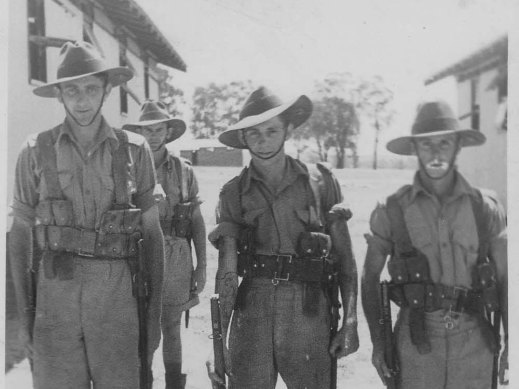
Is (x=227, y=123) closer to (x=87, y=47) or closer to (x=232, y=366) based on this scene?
(x=87, y=47)

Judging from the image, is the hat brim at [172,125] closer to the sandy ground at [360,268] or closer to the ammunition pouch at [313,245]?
the sandy ground at [360,268]

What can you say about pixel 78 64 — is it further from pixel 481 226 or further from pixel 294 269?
pixel 481 226

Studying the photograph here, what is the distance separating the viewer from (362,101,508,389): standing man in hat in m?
2.24

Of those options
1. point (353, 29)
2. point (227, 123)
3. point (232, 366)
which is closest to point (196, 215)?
point (227, 123)

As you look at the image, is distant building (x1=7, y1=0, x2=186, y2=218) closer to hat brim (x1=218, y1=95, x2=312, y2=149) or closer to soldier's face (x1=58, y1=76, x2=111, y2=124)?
soldier's face (x1=58, y1=76, x2=111, y2=124)

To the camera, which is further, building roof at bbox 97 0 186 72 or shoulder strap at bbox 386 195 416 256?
building roof at bbox 97 0 186 72

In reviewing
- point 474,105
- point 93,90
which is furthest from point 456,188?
point 93,90

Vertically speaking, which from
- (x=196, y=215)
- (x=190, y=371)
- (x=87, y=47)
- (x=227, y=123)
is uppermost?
(x=87, y=47)

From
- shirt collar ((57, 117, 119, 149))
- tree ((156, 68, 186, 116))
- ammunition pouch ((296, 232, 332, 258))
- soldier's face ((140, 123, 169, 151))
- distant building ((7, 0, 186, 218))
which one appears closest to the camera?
ammunition pouch ((296, 232, 332, 258))

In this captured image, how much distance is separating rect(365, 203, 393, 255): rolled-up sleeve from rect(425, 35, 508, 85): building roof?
82 cm

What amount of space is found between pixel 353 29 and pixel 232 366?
5.65 feet

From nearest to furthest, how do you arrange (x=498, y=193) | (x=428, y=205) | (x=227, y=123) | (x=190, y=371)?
(x=428, y=205)
(x=498, y=193)
(x=227, y=123)
(x=190, y=371)

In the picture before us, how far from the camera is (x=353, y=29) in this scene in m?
2.81

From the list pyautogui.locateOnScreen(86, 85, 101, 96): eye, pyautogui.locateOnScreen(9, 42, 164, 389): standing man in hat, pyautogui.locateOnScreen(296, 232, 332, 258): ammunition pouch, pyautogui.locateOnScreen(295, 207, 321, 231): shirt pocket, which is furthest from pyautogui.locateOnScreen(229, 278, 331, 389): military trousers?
pyautogui.locateOnScreen(86, 85, 101, 96): eye
